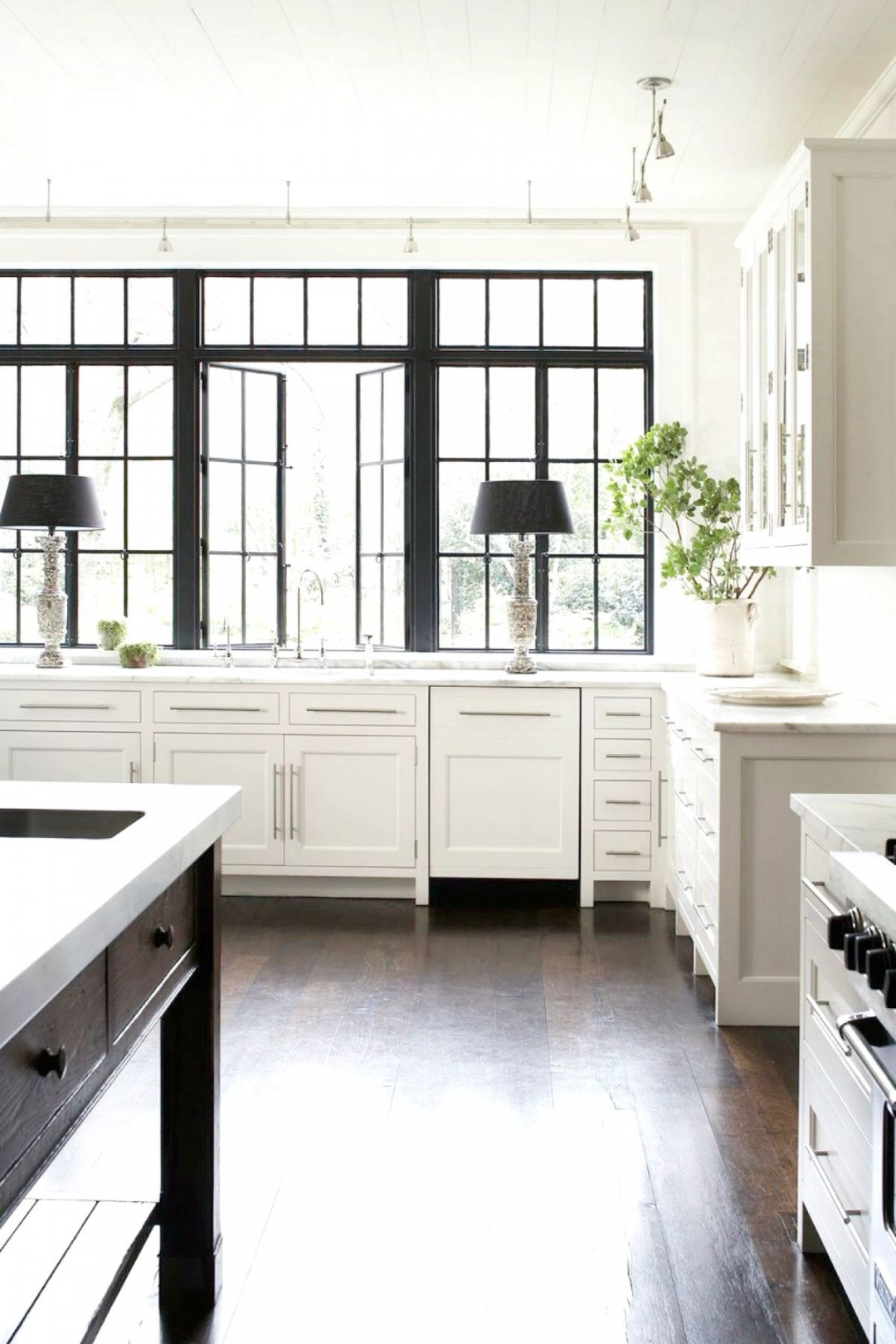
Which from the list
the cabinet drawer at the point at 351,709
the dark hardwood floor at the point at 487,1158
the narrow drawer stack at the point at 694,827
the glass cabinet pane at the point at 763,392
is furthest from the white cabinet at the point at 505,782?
→ the glass cabinet pane at the point at 763,392

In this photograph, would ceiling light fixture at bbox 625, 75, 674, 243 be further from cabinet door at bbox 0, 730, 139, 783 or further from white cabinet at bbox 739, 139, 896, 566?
cabinet door at bbox 0, 730, 139, 783

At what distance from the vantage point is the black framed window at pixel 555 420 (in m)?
5.76

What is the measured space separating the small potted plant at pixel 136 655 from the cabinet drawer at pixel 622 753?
6.50 feet

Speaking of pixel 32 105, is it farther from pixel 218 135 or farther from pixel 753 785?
pixel 753 785

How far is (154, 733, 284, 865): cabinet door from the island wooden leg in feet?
9.62

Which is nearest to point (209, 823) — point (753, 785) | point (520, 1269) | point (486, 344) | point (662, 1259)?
point (520, 1269)

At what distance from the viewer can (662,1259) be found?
→ 7.91ft

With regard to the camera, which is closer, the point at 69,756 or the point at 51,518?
the point at 69,756

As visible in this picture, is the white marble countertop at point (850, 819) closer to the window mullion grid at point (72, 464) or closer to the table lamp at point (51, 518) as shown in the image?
the table lamp at point (51, 518)

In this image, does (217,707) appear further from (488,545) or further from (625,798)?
(625,798)

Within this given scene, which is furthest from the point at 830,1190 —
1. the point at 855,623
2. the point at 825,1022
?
the point at 855,623

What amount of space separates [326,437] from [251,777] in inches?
67.3

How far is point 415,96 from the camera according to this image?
4227 millimetres

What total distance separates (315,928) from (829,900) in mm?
2904
